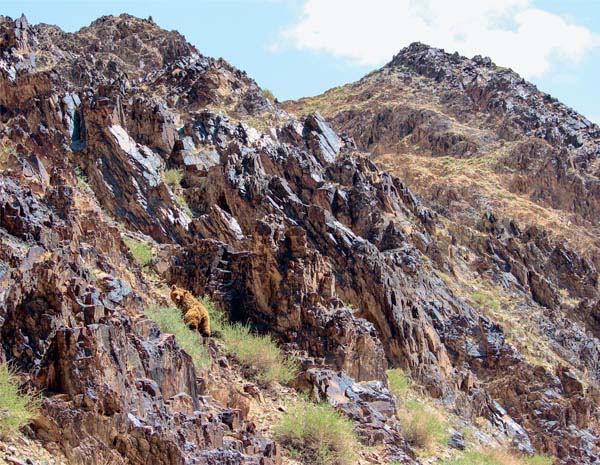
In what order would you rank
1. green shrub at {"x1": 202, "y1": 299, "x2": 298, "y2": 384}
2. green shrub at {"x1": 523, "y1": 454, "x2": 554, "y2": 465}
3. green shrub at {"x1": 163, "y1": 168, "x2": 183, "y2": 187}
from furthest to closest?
green shrub at {"x1": 163, "y1": 168, "x2": 183, "y2": 187} → green shrub at {"x1": 523, "y1": 454, "x2": 554, "y2": 465} → green shrub at {"x1": 202, "y1": 299, "x2": 298, "y2": 384}

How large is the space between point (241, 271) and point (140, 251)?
2.99 m

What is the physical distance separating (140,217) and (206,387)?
10417mm

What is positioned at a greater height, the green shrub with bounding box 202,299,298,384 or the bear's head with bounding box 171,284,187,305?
the bear's head with bounding box 171,284,187,305

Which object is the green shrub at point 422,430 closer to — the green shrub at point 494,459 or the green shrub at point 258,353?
the green shrub at point 494,459

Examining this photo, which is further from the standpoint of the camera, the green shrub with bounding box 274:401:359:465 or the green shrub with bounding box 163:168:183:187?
the green shrub with bounding box 163:168:183:187

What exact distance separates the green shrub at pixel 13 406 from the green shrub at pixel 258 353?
18.6ft

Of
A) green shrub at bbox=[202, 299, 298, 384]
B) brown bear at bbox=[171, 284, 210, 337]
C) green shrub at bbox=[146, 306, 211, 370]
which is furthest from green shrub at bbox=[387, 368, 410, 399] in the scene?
green shrub at bbox=[146, 306, 211, 370]

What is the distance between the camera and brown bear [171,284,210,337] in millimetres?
14039

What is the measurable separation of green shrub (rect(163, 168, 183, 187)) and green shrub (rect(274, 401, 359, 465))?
13.5 metres

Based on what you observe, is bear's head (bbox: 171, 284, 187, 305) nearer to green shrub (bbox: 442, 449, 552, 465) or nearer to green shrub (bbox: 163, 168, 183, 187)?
green shrub (bbox: 442, 449, 552, 465)

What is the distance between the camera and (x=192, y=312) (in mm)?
14148

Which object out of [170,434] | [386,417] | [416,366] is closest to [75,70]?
[416,366]

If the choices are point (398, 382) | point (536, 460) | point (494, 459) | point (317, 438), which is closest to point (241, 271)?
point (398, 382)

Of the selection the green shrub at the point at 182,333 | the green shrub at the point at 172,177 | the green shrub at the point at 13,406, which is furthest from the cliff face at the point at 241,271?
the green shrub at the point at 182,333
